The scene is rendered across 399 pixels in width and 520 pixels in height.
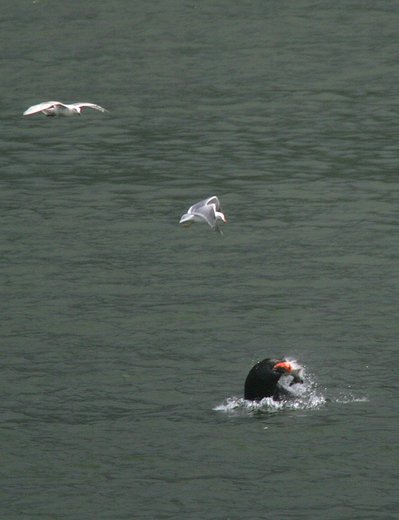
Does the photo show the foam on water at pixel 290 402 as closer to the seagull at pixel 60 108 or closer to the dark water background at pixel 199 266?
the dark water background at pixel 199 266

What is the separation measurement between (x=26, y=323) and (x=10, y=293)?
50.6 inches

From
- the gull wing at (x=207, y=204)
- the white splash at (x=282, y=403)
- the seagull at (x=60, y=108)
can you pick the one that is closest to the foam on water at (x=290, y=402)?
the white splash at (x=282, y=403)

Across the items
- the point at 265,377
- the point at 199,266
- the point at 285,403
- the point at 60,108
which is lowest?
the point at 285,403

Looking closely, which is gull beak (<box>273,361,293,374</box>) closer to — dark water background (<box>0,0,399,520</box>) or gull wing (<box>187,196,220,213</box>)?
dark water background (<box>0,0,399,520</box>)

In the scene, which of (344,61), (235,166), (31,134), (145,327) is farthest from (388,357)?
(344,61)

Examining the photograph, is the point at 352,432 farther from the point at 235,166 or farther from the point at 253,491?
the point at 235,166

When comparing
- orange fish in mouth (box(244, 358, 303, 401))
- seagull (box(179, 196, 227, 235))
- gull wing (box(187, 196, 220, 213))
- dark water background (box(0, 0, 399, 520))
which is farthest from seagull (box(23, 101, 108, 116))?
orange fish in mouth (box(244, 358, 303, 401))

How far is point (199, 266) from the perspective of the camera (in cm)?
2073

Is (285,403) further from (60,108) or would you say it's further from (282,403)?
(60,108)

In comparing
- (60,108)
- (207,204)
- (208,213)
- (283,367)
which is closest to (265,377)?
(283,367)

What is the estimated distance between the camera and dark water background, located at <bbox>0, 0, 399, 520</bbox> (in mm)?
14227

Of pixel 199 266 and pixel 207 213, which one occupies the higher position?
pixel 207 213

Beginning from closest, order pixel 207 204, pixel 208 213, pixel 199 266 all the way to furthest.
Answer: pixel 208 213
pixel 207 204
pixel 199 266

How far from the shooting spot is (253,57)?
3372 centimetres
